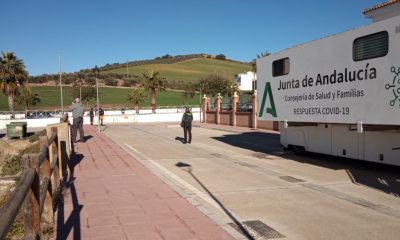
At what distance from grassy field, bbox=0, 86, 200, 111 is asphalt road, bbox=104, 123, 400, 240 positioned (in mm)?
62061

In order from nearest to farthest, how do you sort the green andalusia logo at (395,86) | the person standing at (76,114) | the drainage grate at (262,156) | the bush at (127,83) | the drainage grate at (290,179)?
the green andalusia logo at (395,86) → the drainage grate at (290,179) → the drainage grate at (262,156) → the person standing at (76,114) → the bush at (127,83)

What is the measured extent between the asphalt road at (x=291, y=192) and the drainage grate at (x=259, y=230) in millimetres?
13

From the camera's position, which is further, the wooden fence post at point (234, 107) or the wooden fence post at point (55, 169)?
the wooden fence post at point (234, 107)

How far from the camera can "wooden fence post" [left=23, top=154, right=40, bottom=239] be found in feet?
14.6

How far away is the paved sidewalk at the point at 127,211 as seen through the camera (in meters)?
5.88

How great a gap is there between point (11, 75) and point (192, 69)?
6708cm

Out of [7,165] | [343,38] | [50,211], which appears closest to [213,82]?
[7,165]

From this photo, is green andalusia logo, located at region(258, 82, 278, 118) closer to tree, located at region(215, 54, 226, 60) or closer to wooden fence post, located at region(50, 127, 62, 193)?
wooden fence post, located at region(50, 127, 62, 193)

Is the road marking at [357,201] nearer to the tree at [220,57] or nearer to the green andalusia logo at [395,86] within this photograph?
the green andalusia logo at [395,86]

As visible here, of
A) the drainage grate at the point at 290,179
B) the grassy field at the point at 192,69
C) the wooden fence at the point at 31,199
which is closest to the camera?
the wooden fence at the point at 31,199

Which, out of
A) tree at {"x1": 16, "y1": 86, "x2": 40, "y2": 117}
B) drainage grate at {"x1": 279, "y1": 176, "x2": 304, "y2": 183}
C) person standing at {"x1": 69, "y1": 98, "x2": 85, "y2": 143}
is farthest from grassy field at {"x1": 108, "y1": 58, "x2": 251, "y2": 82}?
drainage grate at {"x1": 279, "y1": 176, "x2": 304, "y2": 183}

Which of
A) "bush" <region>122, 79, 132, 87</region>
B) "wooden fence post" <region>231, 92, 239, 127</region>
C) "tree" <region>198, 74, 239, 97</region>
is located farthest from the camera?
"bush" <region>122, 79, 132, 87</region>

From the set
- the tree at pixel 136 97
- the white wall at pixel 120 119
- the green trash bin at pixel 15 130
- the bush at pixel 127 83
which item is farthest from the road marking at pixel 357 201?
the bush at pixel 127 83

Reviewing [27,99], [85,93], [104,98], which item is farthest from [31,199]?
[104,98]
